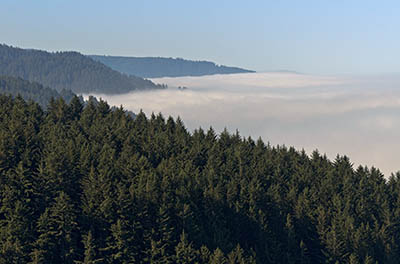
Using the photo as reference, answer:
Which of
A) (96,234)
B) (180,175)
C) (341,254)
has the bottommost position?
(341,254)

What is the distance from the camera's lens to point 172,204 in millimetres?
70188

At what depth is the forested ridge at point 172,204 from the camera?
210 feet

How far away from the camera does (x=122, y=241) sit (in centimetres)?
6384

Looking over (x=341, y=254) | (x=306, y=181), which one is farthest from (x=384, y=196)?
(x=341, y=254)

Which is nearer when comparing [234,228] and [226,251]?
[226,251]

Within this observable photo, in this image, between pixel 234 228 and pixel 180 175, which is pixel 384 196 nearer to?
pixel 234 228

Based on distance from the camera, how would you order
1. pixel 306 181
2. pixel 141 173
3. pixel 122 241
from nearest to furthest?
1. pixel 122 241
2. pixel 141 173
3. pixel 306 181

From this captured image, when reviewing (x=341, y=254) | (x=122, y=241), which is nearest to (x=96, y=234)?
(x=122, y=241)

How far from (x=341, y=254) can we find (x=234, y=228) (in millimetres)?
16384

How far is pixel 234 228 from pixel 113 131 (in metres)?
34.9

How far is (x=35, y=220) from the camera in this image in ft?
215

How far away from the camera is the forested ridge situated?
210 ft

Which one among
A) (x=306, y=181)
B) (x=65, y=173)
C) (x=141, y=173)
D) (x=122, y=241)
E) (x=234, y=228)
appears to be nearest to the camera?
(x=122, y=241)

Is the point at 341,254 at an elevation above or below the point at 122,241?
below
